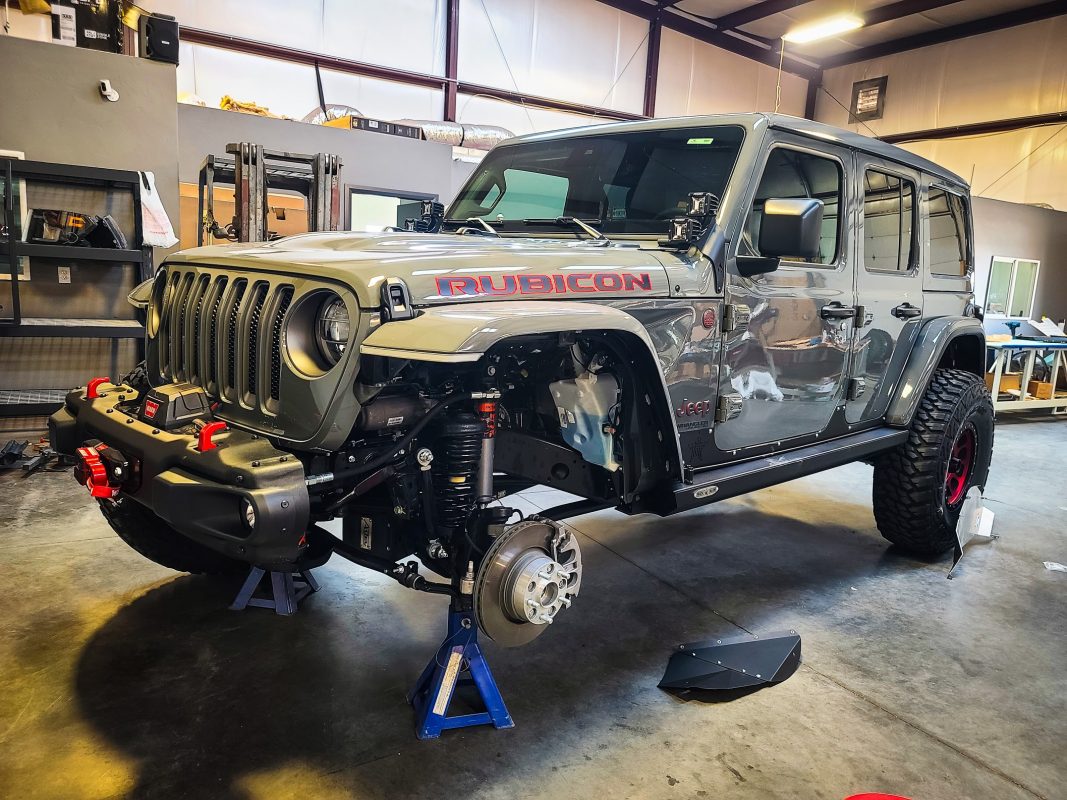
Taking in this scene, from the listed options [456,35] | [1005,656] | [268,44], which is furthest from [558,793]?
[456,35]

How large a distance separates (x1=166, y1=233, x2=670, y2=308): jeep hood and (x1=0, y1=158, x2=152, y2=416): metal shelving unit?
355 cm

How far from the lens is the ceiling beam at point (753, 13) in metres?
12.3

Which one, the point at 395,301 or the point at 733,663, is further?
Answer: the point at 733,663

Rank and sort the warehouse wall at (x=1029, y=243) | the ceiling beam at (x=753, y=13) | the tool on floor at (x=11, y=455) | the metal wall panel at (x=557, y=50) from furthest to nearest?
the ceiling beam at (x=753, y=13) → the metal wall panel at (x=557, y=50) → the warehouse wall at (x=1029, y=243) → the tool on floor at (x=11, y=455)

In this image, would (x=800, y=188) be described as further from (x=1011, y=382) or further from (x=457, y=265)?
(x=1011, y=382)

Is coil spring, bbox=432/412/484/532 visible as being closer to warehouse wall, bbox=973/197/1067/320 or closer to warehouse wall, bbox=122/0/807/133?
warehouse wall, bbox=122/0/807/133

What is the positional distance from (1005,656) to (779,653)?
92 centimetres

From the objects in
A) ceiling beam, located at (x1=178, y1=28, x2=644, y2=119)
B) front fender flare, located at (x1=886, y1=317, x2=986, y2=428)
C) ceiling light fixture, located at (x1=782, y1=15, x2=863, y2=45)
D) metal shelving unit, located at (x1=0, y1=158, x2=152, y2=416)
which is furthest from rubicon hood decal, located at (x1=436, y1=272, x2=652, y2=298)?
ceiling light fixture, located at (x1=782, y1=15, x2=863, y2=45)

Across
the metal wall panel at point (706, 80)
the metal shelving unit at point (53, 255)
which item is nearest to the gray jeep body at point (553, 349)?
the metal shelving unit at point (53, 255)

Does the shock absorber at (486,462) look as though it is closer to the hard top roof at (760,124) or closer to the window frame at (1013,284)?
the hard top roof at (760,124)

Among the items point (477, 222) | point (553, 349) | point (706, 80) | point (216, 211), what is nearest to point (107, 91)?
point (216, 211)

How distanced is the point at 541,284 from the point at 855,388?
1867mm

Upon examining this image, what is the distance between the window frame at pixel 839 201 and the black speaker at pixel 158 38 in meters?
5.30

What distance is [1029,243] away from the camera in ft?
35.7
